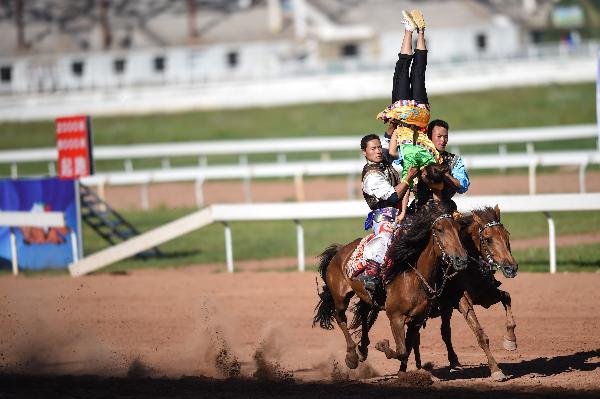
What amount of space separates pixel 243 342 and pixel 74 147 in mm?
8507

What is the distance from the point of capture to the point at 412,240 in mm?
9570

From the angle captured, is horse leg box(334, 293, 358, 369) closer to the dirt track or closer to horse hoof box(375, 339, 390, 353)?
the dirt track

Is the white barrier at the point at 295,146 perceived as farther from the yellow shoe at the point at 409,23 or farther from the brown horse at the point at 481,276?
the yellow shoe at the point at 409,23

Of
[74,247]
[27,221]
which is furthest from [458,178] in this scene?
[27,221]

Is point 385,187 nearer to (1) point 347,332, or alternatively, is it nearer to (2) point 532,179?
(1) point 347,332

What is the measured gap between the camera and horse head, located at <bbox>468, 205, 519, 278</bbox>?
9508 millimetres

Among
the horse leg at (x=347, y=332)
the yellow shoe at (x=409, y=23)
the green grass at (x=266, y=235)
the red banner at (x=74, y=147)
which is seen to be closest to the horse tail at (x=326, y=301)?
the horse leg at (x=347, y=332)

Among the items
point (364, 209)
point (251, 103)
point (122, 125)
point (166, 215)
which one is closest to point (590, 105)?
point (251, 103)

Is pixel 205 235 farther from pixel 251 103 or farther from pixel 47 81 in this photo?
pixel 47 81

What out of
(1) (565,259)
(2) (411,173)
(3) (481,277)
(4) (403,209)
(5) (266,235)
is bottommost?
(1) (565,259)

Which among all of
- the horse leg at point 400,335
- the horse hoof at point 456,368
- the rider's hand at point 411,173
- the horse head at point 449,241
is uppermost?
the rider's hand at point 411,173

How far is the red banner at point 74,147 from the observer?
19594 mm

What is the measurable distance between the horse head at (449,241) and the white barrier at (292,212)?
6.72 meters

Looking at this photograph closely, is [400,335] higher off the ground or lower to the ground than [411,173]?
lower
